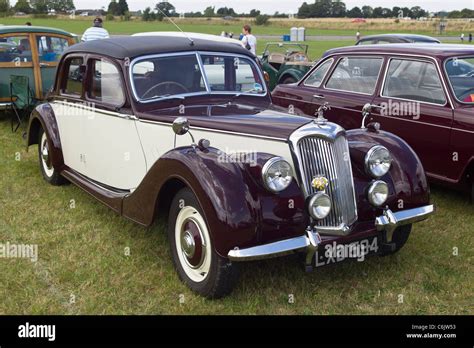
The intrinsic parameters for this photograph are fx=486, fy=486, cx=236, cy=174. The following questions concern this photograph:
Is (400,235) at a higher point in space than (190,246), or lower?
lower

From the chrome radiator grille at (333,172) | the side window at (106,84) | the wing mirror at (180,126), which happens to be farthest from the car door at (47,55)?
the chrome radiator grille at (333,172)

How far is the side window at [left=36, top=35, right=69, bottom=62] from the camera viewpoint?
361 inches

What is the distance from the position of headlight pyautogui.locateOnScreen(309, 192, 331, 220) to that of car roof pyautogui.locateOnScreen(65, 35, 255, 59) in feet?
6.85

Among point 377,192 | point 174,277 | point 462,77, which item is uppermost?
point 462,77

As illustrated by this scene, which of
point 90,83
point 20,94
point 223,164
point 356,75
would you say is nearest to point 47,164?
point 90,83

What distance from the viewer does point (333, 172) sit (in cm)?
336

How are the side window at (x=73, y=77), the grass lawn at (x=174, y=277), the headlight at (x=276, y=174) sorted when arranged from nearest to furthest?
1. the headlight at (x=276, y=174)
2. the grass lawn at (x=174, y=277)
3. the side window at (x=73, y=77)

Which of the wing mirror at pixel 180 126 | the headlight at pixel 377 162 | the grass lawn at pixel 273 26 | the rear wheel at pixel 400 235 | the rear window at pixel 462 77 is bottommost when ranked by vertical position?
the rear wheel at pixel 400 235

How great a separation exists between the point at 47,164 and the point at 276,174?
3.86 meters

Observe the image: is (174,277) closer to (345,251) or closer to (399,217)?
(345,251)

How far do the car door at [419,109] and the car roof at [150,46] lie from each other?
6.04 ft

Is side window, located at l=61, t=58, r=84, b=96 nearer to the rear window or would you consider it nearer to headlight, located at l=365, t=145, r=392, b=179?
headlight, located at l=365, t=145, r=392, b=179

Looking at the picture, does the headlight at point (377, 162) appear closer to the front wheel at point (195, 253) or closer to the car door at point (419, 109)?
the front wheel at point (195, 253)

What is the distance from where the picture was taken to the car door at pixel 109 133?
4305 millimetres
